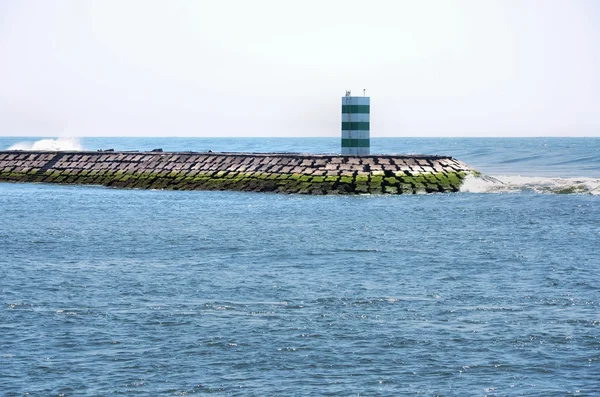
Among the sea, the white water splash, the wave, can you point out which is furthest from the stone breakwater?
the white water splash

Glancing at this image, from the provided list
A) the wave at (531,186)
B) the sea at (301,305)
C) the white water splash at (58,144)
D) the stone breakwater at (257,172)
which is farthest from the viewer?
the white water splash at (58,144)

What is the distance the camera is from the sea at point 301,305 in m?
17.6

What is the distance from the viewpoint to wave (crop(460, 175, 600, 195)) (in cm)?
6188

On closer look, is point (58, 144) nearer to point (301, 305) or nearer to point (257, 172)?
point (257, 172)

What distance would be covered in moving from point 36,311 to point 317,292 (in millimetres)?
6833

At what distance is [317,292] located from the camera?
25.3 meters

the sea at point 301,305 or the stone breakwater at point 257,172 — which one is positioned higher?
the stone breakwater at point 257,172

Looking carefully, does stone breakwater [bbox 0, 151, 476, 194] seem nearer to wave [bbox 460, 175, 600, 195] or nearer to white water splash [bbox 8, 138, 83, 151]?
wave [bbox 460, 175, 600, 195]

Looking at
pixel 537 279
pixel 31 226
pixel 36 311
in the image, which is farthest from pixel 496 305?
pixel 31 226
